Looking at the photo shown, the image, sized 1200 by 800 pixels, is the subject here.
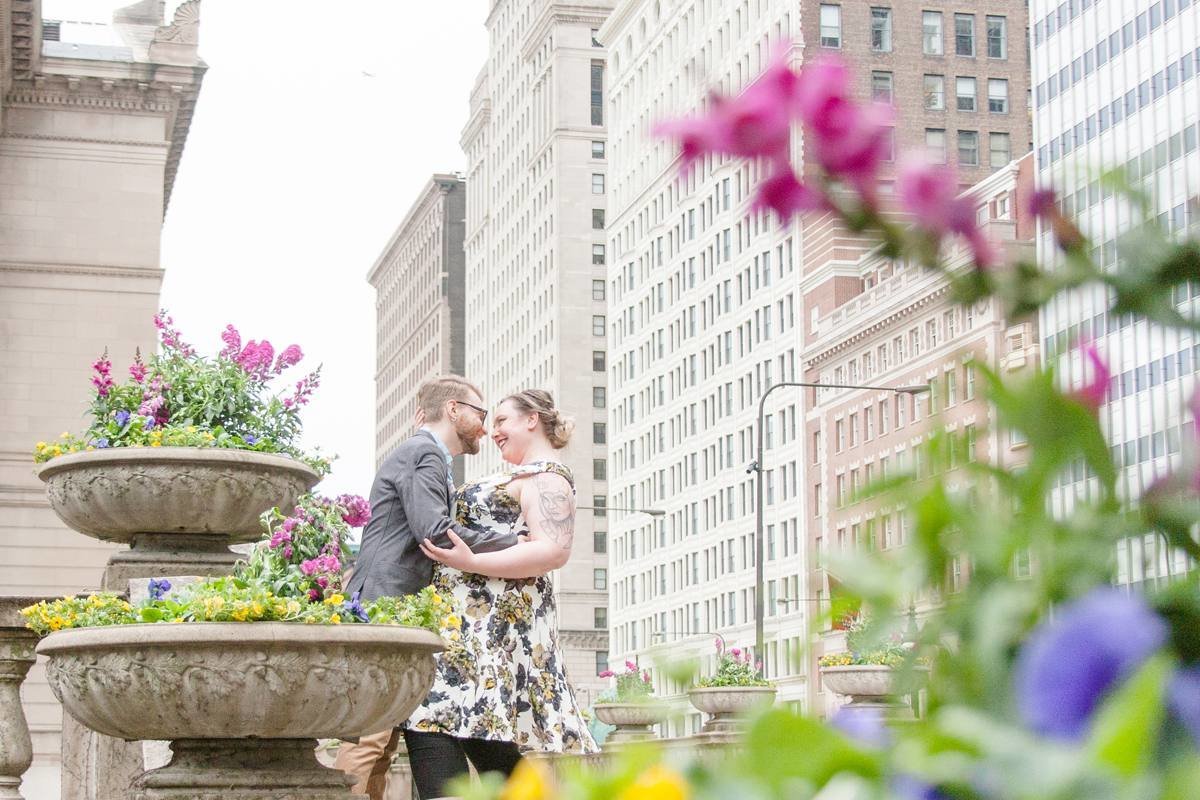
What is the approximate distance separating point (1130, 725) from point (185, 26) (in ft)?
121

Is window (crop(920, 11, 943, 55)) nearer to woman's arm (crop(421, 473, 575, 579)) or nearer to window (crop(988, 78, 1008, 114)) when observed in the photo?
window (crop(988, 78, 1008, 114))

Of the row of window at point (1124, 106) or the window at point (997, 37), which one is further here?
the window at point (997, 37)

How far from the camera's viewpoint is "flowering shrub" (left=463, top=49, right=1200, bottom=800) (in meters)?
0.84

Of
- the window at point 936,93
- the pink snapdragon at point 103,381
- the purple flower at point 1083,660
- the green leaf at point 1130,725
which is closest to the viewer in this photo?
the green leaf at point 1130,725

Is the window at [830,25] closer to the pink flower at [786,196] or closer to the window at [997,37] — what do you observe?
the window at [997,37]

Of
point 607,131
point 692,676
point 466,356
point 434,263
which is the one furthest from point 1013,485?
point 434,263

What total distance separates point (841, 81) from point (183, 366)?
26.4ft

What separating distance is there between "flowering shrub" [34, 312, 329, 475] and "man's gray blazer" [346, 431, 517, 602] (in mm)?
1621

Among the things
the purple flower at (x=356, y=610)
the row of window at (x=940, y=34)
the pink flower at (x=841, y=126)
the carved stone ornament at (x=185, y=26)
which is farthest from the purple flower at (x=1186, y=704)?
the row of window at (x=940, y=34)

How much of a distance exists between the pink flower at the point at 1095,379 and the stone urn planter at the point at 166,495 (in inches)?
284

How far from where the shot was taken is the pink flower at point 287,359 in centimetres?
918

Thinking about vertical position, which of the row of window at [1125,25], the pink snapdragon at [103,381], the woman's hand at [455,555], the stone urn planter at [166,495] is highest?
the row of window at [1125,25]

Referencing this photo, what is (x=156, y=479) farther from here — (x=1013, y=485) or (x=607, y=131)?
(x=607, y=131)

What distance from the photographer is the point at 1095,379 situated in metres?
1.24
